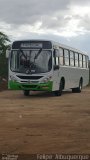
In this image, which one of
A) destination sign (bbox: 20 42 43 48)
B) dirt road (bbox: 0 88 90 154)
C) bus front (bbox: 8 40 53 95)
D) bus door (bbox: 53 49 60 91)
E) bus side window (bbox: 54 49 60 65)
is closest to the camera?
dirt road (bbox: 0 88 90 154)

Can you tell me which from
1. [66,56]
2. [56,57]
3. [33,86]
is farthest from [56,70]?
[66,56]

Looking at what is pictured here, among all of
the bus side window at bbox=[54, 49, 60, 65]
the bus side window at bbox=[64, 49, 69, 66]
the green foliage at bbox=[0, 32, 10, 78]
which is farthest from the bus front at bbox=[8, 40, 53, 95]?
the green foliage at bbox=[0, 32, 10, 78]

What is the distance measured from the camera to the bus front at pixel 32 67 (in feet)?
83.1

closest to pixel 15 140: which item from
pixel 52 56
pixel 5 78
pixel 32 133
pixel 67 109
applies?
pixel 32 133

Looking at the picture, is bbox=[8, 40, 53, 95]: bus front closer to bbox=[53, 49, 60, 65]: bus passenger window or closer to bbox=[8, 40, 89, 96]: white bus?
bbox=[8, 40, 89, 96]: white bus

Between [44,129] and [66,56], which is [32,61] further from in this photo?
[44,129]

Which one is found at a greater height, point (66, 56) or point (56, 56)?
point (56, 56)

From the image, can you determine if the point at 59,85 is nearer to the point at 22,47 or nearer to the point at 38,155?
the point at 22,47

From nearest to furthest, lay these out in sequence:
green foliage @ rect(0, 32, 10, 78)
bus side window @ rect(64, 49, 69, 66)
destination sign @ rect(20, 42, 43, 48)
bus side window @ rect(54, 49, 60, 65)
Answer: destination sign @ rect(20, 42, 43, 48) < bus side window @ rect(54, 49, 60, 65) < bus side window @ rect(64, 49, 69, 66) < green foliage @ rect(0, 32, 10, 78)

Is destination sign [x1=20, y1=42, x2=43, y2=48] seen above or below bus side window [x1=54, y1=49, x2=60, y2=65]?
above

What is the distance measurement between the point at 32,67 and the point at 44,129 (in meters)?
11.9

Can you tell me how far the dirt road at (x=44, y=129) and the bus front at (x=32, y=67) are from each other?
5400 millimetres

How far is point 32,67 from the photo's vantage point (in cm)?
2536

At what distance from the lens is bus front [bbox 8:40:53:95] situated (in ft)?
83.1
